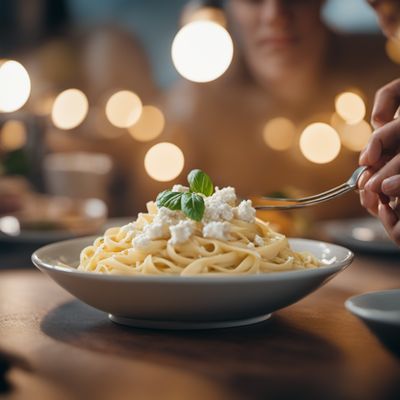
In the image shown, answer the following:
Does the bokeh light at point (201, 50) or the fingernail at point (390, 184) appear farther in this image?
the bokeh light at point (201, 50)

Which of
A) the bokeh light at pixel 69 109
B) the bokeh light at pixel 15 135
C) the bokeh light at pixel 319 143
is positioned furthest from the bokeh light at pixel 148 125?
the bokeh light at pixel 319 143

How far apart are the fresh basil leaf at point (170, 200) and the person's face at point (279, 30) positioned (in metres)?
3.11

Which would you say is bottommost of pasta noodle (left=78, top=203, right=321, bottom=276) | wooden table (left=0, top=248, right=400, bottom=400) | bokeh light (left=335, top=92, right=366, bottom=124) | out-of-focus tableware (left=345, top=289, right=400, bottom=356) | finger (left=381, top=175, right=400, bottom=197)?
wooden table (left=0, top=248, right=400, bottom=400)

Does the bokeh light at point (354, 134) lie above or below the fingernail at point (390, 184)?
below

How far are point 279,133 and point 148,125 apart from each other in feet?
3.91

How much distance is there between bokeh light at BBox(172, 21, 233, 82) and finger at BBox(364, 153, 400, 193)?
2767 millimetres

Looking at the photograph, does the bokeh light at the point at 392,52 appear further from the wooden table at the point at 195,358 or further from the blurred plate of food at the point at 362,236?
the wooden table at the point at 195,358

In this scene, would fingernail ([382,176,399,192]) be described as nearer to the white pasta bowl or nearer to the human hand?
the human hand

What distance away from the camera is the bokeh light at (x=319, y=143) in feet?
14.8

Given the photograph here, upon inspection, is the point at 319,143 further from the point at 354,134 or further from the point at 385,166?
the point at 385,166

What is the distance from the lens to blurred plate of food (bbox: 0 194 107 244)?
1.99 metres

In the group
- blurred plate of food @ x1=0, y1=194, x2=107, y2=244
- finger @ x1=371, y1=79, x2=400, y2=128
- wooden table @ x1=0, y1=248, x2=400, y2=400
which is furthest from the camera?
blurred plate of food @ x1=0, y1=194, x2=107, y2=244

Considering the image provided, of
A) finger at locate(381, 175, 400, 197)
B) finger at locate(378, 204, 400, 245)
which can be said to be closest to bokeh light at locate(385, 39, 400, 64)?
finger at locate(378, 204, 400, 245)

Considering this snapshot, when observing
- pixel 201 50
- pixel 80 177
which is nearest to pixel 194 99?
pixel 201 50
